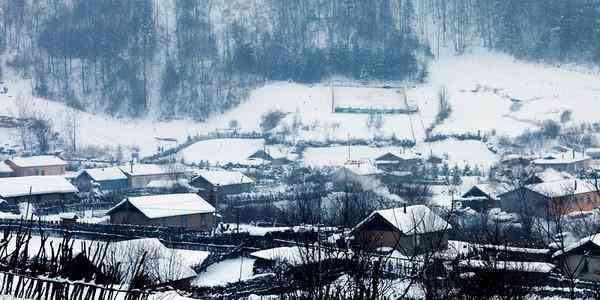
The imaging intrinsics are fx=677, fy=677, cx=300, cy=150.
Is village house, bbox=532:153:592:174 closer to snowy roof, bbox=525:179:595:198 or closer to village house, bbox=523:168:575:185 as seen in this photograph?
village house, bbox=523:168:575:185

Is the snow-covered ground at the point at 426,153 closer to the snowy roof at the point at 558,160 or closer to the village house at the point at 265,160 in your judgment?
the village house at the point at 265,160

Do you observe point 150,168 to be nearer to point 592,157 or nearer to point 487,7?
point 592,157

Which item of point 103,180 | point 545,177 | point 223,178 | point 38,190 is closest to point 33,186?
point 38,190

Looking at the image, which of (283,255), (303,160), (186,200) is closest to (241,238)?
(283,255)

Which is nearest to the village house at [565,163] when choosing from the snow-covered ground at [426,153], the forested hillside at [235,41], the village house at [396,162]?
the snow-covered ground at [426,153]

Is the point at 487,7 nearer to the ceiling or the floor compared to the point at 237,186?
nearer to the ceiling

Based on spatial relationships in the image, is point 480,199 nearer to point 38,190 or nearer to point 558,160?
point 558,160
